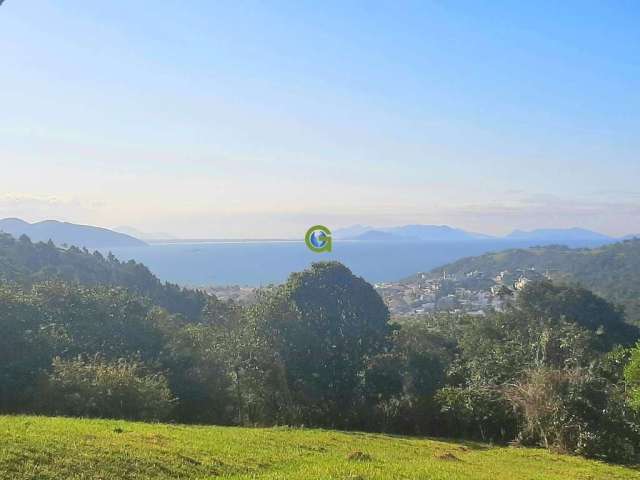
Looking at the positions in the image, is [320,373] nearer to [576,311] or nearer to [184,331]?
[184,331]

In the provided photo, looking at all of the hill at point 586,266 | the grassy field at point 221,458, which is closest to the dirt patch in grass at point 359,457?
the grassy field at point 221,458

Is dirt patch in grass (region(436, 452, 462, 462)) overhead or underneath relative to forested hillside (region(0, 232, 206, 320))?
underneath

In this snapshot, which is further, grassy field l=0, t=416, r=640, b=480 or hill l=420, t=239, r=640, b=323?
hill l=420, t=239, r=640, b=323

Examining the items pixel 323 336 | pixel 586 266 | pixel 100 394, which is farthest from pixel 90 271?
pixel 586 266

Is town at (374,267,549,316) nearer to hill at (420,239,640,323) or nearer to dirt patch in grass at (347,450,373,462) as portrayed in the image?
hill at (420,239,640,323)

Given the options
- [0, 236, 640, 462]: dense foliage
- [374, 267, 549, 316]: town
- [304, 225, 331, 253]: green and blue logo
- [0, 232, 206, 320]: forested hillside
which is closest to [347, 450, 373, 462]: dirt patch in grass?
[304, 225, 331, 253]: green and blue logo
